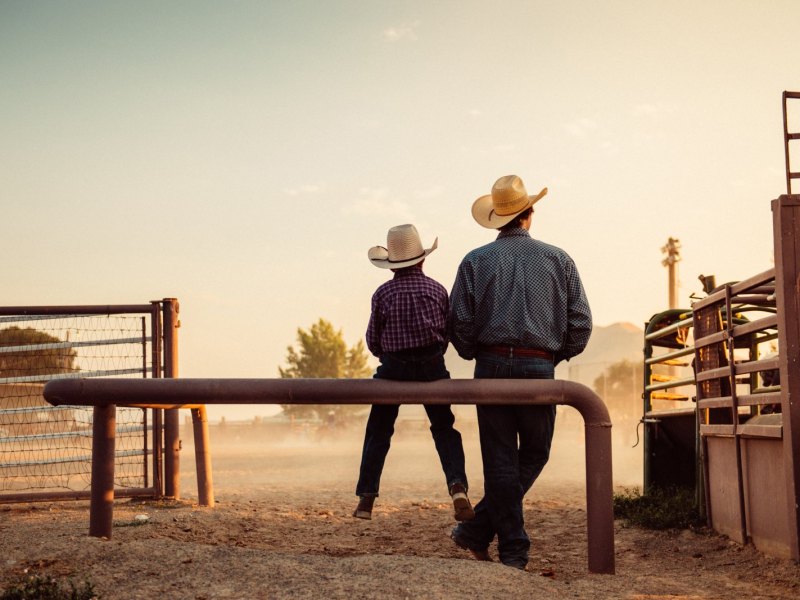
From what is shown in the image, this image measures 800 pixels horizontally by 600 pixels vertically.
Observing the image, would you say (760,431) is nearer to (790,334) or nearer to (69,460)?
(790,334)

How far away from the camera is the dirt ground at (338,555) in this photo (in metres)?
4.31

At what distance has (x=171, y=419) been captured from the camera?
904 centimetres

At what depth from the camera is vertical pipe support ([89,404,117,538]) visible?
5.36 meters

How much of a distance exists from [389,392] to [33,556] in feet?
7.08

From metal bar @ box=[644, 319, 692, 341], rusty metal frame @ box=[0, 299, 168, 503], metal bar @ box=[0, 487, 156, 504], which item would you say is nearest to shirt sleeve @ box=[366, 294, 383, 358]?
metal bar @ box=[644, 319, 692, 341]

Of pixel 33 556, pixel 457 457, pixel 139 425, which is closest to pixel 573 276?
pixel 457 457

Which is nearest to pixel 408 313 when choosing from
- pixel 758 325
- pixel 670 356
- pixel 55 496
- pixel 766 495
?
pixel 758 325

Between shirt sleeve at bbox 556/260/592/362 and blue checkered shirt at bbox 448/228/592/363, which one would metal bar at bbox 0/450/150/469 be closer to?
blue checkered shirt at bbox 448/228/592/363

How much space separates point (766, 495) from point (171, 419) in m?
5.73

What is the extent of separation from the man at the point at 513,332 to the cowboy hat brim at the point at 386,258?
0.26 meters

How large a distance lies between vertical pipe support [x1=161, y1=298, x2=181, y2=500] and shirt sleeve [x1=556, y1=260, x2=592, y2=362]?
4962 mm

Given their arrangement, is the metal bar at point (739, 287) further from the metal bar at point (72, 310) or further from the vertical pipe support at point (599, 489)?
the metal bar at point (72, 310)

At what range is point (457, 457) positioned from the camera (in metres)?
5.37

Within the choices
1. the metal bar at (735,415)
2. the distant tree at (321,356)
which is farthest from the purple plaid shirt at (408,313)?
the distant tree at (321,356)
